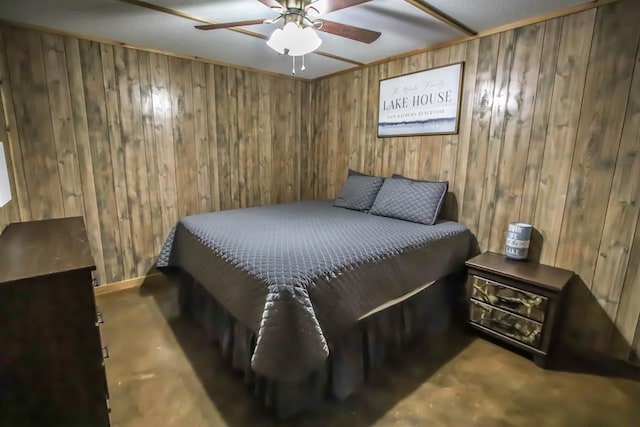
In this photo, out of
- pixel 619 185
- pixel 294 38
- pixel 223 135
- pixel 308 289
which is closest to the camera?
pixel 308 289

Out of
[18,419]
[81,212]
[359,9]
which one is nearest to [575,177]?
[359,9]

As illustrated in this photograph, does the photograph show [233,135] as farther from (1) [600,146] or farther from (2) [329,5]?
(1) [600,146]

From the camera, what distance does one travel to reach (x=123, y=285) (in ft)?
9.39

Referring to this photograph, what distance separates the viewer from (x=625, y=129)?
179 centimetres

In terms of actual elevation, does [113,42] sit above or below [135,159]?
above

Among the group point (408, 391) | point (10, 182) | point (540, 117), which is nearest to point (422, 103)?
point (540, 117)

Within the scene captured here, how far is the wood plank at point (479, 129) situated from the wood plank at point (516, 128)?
0.41 feet

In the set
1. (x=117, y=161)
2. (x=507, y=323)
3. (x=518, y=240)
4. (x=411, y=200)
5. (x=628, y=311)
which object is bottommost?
(x=507, y=323)

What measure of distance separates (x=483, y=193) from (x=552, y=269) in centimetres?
70

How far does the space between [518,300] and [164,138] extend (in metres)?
3.11

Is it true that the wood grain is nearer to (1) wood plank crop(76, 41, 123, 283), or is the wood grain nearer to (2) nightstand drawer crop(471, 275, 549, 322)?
(1) wood plank crop(76, 41, 123, 283)

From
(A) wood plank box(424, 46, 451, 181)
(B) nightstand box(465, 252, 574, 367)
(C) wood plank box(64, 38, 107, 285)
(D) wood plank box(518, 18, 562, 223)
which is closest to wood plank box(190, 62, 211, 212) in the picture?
(C) wood plank box(64, 38, 107, 285)

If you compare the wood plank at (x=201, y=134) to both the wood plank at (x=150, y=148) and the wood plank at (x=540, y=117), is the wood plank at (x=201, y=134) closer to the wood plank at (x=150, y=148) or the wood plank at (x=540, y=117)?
the wood plank at (x=150, y=148)

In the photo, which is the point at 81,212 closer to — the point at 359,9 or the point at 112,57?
the point at 112,57
